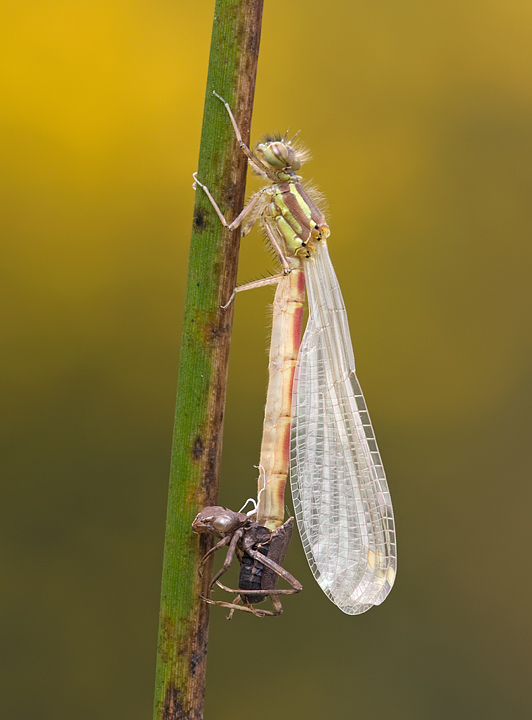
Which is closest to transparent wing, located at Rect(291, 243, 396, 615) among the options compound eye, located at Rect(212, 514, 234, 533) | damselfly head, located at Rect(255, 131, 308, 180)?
damselfly head, located at Rect(255, 131, 308, 180)

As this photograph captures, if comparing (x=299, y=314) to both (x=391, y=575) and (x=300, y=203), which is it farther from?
(x=391, y=575)

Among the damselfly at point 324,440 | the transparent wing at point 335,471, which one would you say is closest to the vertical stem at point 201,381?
the damselfly at point 324,440

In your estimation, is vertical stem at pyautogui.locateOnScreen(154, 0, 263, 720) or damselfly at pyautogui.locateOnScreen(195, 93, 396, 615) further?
damselfly at pyautogui.locateOnScreen(195, 93, 396, 615)

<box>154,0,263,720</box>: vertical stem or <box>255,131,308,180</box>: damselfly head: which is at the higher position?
<box>255,131,308,180</box>: damselfly head

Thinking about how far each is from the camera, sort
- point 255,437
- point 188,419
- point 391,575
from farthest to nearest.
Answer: point 255,437 → point 391,575 → point 188,419

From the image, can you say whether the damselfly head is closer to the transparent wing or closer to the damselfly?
the damselfly

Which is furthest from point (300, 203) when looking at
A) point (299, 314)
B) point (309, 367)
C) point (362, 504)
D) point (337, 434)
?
point (362, 504)

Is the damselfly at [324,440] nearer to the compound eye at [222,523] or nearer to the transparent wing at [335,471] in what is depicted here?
the transparent wing at [335,471]
